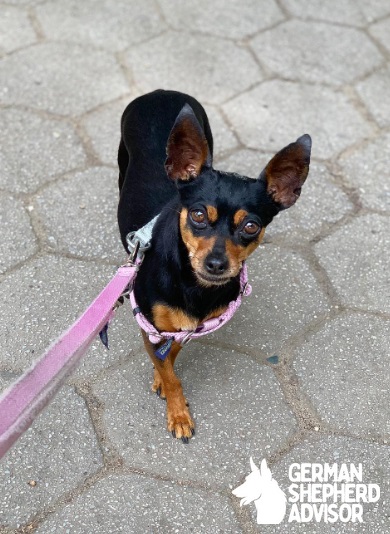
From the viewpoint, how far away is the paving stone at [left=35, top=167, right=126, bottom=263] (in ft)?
11.3

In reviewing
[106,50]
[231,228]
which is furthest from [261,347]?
[106,50]

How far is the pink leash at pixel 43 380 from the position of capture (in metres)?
1.68

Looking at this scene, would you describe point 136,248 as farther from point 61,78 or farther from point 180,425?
point 61,78

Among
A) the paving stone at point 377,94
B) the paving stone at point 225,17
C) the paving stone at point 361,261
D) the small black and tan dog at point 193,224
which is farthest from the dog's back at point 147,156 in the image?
the paving stone at point 225,17

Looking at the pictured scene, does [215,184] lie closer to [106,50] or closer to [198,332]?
[198,332]

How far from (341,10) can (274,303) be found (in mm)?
2754

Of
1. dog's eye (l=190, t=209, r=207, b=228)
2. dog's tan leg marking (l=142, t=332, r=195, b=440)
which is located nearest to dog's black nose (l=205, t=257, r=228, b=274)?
dog's eye (l=190, t=209, r=207, b=228)

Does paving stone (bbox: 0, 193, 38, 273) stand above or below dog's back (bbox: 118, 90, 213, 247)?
below

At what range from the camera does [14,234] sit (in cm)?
344

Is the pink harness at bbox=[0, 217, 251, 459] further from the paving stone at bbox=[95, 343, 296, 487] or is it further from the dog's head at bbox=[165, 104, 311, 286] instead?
the paving stone at bbox=[95, 343, 296, 487]

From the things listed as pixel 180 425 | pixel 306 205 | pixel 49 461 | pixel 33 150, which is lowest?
pixel 306 205

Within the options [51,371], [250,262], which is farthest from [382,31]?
[51,371]

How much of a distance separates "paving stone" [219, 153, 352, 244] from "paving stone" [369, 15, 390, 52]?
4.59 feet

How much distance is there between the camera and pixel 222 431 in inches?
110
